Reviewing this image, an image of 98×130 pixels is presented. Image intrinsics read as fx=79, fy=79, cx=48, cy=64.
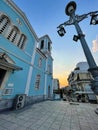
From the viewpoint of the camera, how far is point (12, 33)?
8.48 metres

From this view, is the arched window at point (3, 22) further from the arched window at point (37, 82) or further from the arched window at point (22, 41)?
the arched window at point (37, 82)

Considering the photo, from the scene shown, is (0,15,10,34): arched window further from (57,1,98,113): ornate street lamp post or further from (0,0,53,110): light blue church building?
(57,1,98,113): ornate street lamp post

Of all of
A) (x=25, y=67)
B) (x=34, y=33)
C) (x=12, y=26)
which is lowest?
(x=25, y=67)

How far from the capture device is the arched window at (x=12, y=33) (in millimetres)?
8097

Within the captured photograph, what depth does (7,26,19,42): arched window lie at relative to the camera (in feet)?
26.6

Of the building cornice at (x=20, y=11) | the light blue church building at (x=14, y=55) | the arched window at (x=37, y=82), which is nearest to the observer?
the light blue church building at (x=14, y=55)

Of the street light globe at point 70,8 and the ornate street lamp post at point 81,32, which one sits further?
the street light globe at point 70,8

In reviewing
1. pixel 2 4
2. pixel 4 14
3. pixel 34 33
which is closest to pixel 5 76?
pixel 4 14

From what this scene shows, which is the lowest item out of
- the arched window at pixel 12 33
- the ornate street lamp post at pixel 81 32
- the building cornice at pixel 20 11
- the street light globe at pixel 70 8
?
the ornate street lamp post at pixel 81 32

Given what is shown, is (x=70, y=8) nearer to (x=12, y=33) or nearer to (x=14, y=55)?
(x=14, y=55)

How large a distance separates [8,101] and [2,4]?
8.98 meters

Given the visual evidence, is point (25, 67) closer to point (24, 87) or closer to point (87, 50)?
point (24, 87)

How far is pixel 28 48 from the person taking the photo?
35.3ft

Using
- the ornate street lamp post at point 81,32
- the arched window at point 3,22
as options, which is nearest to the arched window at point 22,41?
the arched window at point 3,22
